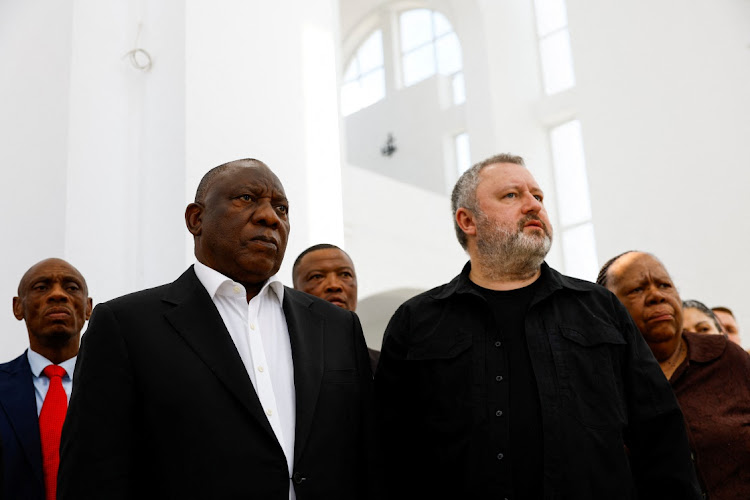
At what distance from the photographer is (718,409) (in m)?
3.27

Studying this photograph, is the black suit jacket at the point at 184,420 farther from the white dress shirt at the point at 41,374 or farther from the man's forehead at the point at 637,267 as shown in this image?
the man's forehead at the point at 637,267

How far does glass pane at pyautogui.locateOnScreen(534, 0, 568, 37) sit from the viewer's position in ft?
42.8

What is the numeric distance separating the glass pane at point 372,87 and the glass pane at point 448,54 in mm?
1122

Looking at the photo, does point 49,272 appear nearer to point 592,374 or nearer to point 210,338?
point 210,338

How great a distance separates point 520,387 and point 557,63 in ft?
36.4

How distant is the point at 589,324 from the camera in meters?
2.71

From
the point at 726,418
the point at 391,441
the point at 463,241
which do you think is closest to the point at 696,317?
the point at 726,418

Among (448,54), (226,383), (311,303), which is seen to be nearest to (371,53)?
(448,54)

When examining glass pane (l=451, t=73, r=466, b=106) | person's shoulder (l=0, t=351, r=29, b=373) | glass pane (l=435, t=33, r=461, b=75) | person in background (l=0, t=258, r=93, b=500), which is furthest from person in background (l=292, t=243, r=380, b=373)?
glass pane (l=435, t=33, r=461, b=75)

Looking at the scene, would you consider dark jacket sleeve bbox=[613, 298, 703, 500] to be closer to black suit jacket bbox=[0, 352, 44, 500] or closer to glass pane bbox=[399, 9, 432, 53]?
black suit jacket bbox=[0, 352, 44, 500]

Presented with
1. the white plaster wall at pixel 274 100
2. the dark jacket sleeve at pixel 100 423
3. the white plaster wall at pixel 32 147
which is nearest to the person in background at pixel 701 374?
the dark jacket sleeve at pixel 100 423

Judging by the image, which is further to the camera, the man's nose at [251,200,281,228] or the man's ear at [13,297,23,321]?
the man's ear at [13,297,23,321]

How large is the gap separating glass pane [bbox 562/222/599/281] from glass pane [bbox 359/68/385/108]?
4226 mm

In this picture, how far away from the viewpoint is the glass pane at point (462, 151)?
43.7ft
